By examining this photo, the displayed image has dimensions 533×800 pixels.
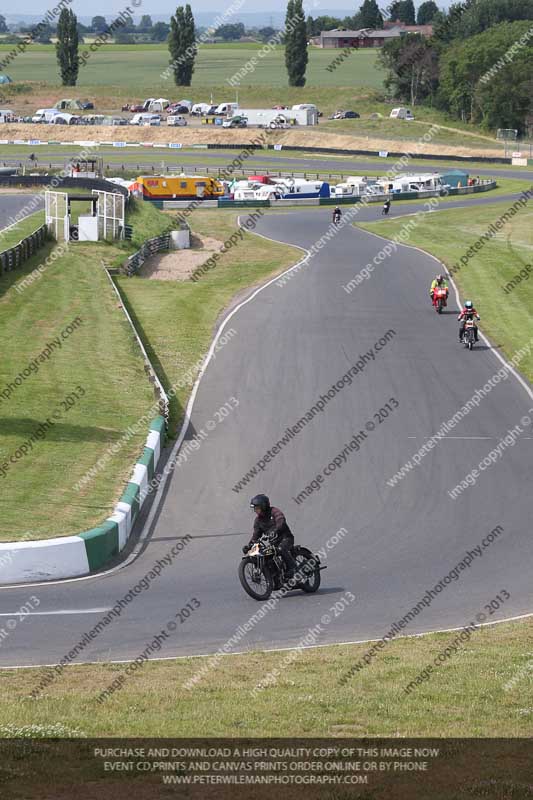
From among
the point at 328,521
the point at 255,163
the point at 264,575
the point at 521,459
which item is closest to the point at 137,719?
the point at 264,575

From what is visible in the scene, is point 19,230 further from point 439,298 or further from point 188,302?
point 439,298

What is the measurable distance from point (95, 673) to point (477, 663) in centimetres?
417

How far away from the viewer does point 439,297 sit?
138ft

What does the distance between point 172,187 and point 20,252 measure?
3452 cm

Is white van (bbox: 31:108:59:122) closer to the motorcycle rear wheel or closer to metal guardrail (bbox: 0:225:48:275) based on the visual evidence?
metal guardrail (bbox: 0:225:48:275)

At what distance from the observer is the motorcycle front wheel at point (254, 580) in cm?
1527

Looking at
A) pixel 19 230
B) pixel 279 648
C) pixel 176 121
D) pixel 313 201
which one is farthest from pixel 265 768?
pixel 176 121

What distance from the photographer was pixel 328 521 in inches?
778

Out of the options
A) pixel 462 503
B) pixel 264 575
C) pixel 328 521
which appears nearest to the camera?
pixel 264 575

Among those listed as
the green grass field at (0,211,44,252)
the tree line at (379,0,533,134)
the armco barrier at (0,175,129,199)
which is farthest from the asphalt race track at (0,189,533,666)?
the tree line at (379,0,533,134)

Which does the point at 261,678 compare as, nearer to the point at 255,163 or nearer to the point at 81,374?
the point at 81,374

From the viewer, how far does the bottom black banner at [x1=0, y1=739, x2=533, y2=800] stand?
27.7ft

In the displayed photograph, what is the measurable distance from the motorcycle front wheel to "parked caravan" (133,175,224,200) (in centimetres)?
6704

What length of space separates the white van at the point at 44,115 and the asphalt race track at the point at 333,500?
335 feet
